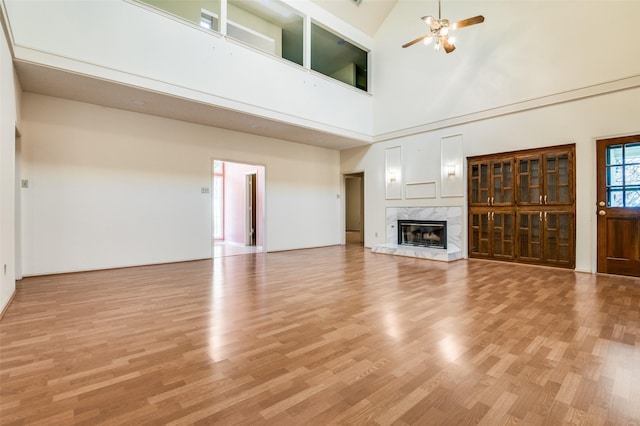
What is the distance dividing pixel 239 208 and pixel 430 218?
5756 mm

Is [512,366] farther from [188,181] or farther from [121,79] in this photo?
[188,181]

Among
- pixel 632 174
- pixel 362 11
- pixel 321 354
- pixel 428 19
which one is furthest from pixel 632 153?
pixel 362 11

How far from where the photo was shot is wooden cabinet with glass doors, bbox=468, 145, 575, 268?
554cm

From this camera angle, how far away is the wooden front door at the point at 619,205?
4.83 meters

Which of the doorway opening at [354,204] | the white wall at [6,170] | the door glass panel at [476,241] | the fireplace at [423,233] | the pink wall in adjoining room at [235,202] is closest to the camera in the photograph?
the white wall at [6,170]

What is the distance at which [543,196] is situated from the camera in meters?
5.76

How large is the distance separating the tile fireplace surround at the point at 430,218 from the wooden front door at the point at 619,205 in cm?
237

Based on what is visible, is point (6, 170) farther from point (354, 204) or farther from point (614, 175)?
point (354, 204)

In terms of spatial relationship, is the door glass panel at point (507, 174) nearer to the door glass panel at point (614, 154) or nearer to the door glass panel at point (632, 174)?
the door glass panel at point (614, 154)

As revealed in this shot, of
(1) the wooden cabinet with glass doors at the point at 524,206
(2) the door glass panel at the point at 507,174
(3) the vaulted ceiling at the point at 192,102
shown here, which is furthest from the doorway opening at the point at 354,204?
(2) the door glass panel at the point at 507,174

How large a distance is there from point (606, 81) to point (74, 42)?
8157 millimetres

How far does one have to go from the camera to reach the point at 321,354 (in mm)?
2266

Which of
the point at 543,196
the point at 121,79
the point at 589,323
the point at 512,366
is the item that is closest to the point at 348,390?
the point at 512,366

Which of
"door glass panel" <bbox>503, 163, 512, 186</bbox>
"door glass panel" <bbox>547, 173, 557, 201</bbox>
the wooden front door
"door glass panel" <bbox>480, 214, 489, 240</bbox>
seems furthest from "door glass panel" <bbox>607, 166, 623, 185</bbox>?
"door glass panel" <bbox>480, 214, 489, 240</bbox>
